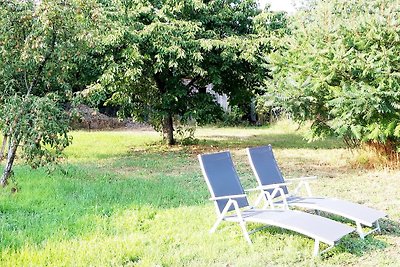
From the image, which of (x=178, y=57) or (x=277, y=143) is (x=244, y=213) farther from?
(x=277, y=143)

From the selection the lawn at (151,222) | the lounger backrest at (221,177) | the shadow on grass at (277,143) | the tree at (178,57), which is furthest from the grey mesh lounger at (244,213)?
the shadow on grass at (277,143)

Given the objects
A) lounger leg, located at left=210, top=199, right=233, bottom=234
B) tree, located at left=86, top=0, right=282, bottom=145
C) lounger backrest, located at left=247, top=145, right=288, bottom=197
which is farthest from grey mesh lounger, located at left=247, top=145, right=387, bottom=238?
tree, located at left=86, top=0, right=282, bottom=145

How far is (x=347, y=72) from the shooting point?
11438mm

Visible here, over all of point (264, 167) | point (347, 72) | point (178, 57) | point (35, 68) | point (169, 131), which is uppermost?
point (178, 57)

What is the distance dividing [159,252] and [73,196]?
3308 mm

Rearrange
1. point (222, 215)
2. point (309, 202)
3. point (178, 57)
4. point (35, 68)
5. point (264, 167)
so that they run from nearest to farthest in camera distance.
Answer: point (222, 215) → point (309, 202) → point (264, 167) → point (35, 68) → point (178, 57)

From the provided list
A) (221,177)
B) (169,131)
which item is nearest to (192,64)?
(169,131)

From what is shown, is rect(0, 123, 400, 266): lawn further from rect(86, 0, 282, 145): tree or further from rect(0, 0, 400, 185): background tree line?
rect(86, 0, 282, 145): tree

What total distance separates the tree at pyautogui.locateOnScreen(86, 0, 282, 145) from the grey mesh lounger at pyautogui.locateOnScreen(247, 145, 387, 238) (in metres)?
6.52

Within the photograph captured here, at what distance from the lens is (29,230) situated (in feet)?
19.7

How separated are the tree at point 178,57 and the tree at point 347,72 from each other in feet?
6.50

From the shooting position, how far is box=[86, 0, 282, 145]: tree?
47.7 ft

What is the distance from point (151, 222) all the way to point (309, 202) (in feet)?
7.29

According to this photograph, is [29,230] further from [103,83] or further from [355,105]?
[103,83]
